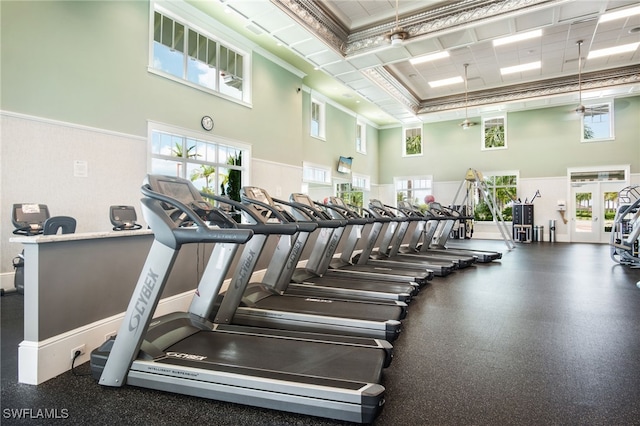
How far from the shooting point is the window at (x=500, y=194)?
13020mm

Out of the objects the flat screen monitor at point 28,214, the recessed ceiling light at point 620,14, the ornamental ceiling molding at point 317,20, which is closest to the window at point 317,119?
the ornamental ceiling molding at point 317,20

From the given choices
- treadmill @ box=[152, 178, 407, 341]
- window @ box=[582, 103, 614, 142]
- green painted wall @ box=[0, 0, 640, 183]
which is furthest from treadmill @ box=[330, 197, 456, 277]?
window @ box=[582, 103, 614, 142]

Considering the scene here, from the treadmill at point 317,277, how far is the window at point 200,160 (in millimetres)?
3700

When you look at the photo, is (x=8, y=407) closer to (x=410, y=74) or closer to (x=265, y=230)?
(x=265, y=230)

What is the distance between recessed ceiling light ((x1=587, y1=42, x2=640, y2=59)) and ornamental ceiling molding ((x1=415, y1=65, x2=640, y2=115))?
46.6 inches

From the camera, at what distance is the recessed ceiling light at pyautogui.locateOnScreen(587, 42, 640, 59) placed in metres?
8.63

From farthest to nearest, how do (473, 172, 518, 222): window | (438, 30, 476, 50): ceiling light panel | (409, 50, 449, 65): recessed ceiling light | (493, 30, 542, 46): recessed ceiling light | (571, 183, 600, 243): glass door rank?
(473, 172, 518, 222): window, (571, 183, 600, 243): glass door, (409, 50, 449, 65): recessed ceiling light, (493, 30, 542, 46): recessed ceiling light, (438, 30, 476, 50): ceiling light panel

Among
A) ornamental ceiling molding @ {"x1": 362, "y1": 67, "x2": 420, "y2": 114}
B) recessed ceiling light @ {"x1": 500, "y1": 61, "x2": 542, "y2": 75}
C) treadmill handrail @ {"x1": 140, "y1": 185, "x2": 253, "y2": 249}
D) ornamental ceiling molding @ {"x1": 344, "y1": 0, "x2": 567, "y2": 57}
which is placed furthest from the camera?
recessed ceiling light @ {"x1": 500, "y1": 61, "x2": 542, "y2": 75}

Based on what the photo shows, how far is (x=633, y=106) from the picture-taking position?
36.8ft

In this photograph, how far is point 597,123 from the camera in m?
11.8

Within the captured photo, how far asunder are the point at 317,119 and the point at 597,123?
949cm

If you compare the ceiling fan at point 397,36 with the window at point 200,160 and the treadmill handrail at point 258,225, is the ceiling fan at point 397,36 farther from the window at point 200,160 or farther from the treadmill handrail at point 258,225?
the treadmill handrail at point 258,225

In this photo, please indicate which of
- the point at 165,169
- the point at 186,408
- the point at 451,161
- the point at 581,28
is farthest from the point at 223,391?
the point at 451,161

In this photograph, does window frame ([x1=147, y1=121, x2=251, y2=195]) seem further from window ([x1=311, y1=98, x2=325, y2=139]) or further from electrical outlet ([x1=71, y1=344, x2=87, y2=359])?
electrical outlet ([x1=71, y1=344, x2=87, y2=359])
